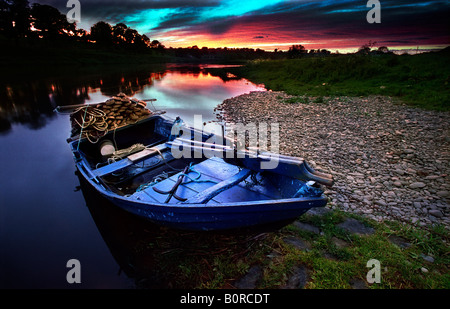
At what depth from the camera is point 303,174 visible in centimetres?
336

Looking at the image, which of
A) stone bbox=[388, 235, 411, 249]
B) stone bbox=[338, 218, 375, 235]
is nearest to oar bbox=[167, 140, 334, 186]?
stone bbox=[338, 218, 375, 235]

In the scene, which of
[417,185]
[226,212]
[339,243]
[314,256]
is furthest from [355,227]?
[226,212]

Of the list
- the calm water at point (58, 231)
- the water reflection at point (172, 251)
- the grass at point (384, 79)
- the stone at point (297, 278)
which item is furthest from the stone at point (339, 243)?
the grass at point (384, 79)

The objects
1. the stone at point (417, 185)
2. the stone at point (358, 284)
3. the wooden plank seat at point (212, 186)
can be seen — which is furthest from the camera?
the stone at point (417, 185)

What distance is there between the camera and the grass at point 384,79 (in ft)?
52.3

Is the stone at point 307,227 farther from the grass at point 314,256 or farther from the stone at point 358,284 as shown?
the stone at point 358,284

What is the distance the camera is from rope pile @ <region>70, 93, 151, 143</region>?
→ 7475 millimetres

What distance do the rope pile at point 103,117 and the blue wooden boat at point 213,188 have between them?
1.67 feet

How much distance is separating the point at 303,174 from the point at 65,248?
5782 millimetres

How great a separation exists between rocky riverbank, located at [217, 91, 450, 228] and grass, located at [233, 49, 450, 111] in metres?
2.23

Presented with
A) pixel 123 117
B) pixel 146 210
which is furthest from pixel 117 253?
pixel 123 117

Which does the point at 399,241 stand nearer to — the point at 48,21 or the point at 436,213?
the point at 436,213

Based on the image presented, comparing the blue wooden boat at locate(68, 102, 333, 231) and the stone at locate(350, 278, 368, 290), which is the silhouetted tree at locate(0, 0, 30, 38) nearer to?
the blue wooden boat at locate(68, 102, 333, 231)
